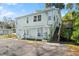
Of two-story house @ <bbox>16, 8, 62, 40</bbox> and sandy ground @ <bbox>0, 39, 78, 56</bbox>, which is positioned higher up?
two-story house @ <bbox>16, 8, 62, 40</bbox>

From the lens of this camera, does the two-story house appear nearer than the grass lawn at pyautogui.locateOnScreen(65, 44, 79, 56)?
No

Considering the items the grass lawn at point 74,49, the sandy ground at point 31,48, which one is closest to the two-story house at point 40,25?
the sandy ground at point 31,48

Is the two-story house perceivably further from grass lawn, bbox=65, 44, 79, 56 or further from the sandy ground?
grass lawn, bbox=65, 44, 79, 56

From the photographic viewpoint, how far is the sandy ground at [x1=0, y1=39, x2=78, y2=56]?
4.96m

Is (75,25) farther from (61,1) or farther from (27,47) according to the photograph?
(27,47)

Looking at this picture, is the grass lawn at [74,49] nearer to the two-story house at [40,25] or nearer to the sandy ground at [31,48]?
the sandy ground at [31,48]

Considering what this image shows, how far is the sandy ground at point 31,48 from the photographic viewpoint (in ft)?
16.3

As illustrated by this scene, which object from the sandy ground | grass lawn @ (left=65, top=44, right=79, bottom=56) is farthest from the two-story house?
grass lawn @ (left=65, top=44, right=79, bottom=56)

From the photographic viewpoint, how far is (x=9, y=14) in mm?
4941

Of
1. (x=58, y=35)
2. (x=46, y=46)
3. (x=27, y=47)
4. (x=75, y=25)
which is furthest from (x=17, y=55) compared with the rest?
(x=75, y=25)

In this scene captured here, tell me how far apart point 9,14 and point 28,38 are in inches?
29.8

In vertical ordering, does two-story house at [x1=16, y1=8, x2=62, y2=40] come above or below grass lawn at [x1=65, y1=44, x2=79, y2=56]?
above

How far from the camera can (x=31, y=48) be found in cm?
501

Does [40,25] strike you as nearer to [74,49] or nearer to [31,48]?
[31,48]
